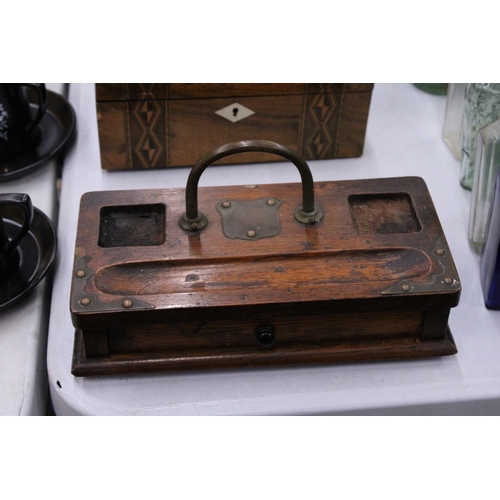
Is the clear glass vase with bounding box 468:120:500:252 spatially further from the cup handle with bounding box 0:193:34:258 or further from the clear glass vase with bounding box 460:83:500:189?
the cup handle with bounding box 0:193:34:258

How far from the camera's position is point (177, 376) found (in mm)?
1138

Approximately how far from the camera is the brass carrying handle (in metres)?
1.06

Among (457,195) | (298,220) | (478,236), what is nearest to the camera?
(298,220)

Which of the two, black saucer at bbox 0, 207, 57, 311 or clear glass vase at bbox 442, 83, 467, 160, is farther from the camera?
clear glass vase at bbox 442, 83, 467, 160

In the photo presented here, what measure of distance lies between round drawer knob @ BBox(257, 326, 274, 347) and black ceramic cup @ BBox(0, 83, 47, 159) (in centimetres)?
57

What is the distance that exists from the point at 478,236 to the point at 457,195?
0.13 metres

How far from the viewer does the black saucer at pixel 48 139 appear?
4.63ft

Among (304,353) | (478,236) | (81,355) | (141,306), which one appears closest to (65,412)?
(81,355)

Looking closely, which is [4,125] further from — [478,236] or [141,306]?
[478,236]

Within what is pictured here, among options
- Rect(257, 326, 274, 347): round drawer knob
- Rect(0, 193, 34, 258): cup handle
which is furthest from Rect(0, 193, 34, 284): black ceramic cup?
Rect(257, 326, 274, 347): round drawer knob

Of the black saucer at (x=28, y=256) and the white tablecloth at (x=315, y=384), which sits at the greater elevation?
the black saucer at (x=28, y=256)

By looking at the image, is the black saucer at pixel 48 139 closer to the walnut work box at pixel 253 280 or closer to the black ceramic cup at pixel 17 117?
the black ceramic cup at pixel 17 117

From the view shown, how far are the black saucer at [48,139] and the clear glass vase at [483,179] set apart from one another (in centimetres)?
71

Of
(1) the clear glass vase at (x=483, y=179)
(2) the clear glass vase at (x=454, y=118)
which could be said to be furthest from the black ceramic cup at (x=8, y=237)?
(2) the clear glass vase at (x=454, y=118)
